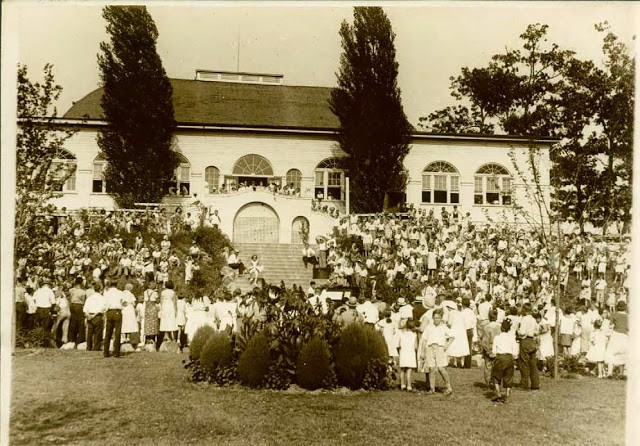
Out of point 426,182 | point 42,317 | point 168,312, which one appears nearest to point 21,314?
point 42,317

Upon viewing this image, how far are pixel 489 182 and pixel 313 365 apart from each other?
23.6 metres

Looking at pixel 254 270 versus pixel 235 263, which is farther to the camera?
pixel 235 263

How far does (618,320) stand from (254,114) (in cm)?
2217

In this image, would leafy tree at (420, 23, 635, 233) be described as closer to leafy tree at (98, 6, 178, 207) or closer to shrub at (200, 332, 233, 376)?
shrub at (200, 332, 233, 376)

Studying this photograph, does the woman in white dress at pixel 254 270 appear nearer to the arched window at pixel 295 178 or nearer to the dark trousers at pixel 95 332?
the arched window at pixel 295 178

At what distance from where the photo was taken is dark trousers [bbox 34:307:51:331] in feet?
49.8

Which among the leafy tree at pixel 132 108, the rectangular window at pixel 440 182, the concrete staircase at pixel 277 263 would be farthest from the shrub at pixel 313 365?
the rectangular window at pixel 440 182

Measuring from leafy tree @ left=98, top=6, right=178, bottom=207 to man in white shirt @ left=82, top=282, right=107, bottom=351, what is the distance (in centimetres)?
1523

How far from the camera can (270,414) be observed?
10.2 meters

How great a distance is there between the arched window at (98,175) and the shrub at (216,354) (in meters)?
20.7

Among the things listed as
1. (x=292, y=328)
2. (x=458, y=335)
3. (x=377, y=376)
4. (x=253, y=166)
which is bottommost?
(x=377, y=376)

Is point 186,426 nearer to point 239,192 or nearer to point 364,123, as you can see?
point 239,192

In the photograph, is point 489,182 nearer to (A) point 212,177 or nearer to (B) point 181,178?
(A) point 212,177

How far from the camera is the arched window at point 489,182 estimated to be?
33281 millimetres
